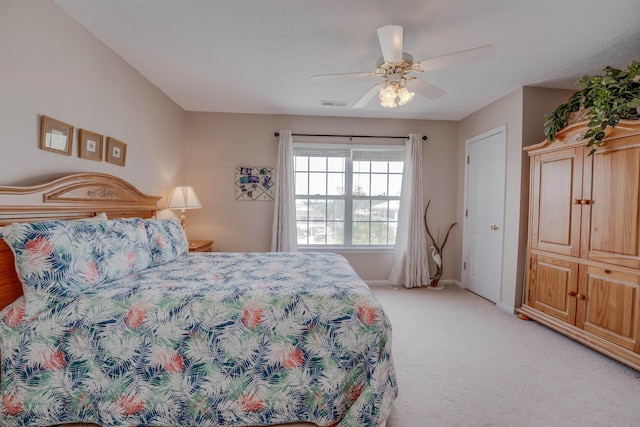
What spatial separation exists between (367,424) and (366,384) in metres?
0.18

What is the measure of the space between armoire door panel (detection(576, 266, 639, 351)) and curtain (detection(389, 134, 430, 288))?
185 centimetres

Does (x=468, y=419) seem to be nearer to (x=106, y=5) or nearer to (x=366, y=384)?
(x=366, y=384)

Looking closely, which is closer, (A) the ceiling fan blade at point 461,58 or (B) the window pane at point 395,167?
(A) the ceiling fan blade at point 461,58

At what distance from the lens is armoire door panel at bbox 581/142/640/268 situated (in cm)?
212

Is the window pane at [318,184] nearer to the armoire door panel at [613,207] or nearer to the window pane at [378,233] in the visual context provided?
the window pane at [378,233]

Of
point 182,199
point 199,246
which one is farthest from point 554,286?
point 182,199

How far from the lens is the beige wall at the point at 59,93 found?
1655mm

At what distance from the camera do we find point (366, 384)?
1.47m

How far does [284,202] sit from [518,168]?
2.82 metres

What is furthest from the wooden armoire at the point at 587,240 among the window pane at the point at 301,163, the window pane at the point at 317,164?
the window pane at the point at 301,163

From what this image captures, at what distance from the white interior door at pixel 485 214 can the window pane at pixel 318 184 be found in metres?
2.05

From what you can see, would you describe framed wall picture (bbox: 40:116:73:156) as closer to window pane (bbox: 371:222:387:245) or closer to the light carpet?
the light carpet

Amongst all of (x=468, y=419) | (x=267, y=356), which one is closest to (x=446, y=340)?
(x=468, y=419)

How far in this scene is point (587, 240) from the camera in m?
2.44
